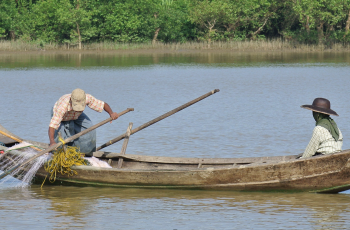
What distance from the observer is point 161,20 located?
47.5 m

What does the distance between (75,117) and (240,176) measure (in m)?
2.37

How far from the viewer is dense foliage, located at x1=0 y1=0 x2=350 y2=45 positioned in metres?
45.5

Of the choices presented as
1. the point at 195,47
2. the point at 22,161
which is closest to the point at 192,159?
the point at 22,161

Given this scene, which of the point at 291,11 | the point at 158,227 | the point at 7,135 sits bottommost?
the point at 158,227

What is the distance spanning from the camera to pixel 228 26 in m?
49.1

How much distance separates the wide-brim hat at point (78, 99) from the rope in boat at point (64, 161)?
0.48 meters

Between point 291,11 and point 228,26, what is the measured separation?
16.6ft

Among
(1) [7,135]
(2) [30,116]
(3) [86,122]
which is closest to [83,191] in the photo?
(3) [86,122]

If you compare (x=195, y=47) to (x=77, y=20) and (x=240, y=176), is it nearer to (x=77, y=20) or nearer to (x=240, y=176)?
(x=77, y=20)

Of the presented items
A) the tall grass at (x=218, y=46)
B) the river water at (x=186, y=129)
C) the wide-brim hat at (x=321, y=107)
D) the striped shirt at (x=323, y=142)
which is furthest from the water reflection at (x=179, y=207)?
the tall grass at (x=218, y=46)

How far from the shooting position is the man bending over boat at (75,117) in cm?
782

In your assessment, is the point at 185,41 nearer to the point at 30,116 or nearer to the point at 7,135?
the point at 30,116

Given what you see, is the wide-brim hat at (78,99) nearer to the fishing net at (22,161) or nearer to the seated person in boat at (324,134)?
the fishing net at (22,161)

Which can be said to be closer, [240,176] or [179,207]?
[179,207]
